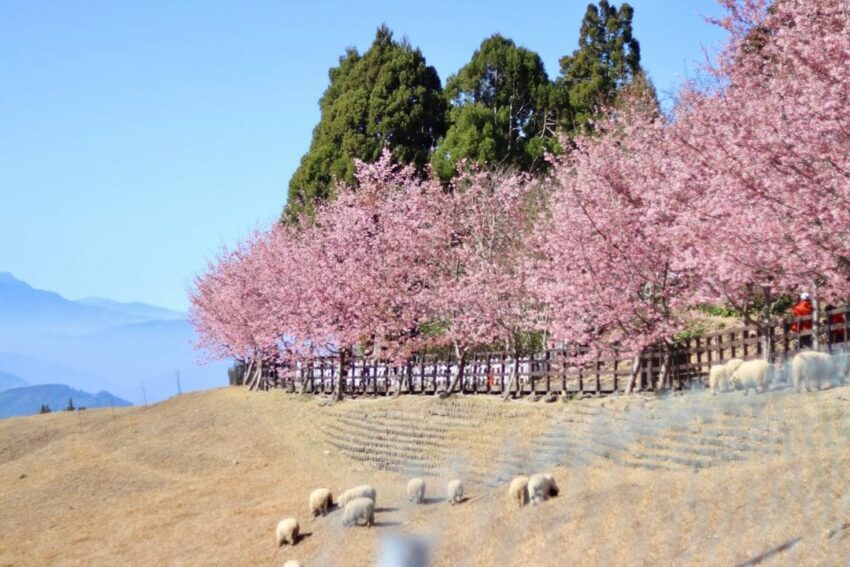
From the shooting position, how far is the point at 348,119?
2216 inches

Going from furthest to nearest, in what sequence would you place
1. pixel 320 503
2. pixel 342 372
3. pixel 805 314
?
pixel 342 372 < pixel 805 314 < pixel 320 503

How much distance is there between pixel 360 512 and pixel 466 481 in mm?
2687

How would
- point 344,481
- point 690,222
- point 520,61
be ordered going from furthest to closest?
point 520,61 < point 344,481 < point 690,222

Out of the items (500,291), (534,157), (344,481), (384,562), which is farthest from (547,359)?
(534,157)

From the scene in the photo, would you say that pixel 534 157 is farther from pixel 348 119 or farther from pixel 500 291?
pixel 500 291

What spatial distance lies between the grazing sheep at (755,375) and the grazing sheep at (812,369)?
3.40 ft

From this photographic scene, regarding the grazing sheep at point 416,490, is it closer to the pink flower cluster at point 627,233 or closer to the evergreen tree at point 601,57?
the pink flower cluster at point 627,233

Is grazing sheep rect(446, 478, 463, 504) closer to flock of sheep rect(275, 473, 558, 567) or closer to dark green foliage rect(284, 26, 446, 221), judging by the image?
flock of sheep rect(275, 473, 558, 567)

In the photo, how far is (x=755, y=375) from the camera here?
20.1 meters

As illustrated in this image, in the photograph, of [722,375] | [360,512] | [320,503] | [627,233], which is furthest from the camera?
[627,233]

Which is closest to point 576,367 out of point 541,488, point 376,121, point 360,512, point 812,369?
point 360,512

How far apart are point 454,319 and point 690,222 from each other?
1253cm

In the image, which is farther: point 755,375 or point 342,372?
point 342,372

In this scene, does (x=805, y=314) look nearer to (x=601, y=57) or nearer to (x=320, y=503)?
(x=320, y=503)
